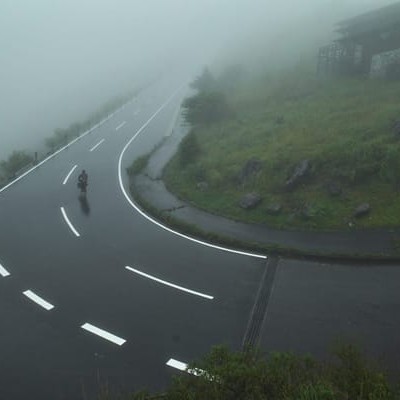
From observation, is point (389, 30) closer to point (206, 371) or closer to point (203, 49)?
point (206, 371)

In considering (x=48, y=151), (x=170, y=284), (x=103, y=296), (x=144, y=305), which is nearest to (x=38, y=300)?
(x=103, y=296)

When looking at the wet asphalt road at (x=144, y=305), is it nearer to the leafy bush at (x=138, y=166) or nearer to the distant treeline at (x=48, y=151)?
the leafy bush at (x=138, y=166)

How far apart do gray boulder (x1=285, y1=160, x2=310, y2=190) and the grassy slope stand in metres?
0.31

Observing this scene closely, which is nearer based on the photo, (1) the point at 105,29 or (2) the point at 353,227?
(2) the point at 353,227

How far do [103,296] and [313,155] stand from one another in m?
11.8

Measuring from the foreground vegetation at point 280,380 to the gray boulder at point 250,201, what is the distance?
1130 cm

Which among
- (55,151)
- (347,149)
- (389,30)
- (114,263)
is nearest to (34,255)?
(114,263)

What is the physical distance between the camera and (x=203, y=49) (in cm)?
10344

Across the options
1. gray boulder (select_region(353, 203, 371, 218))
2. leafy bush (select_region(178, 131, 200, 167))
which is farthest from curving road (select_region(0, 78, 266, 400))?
leafy bush (select_region(178, 131, 200, 167))

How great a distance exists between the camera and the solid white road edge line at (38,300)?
1193 cm

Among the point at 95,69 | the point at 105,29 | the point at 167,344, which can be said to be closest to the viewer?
the point at 167,344

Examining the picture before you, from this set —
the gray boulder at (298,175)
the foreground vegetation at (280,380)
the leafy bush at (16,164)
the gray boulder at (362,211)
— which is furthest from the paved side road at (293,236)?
the leafy bush at (16,164)

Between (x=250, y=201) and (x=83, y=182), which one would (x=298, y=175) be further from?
(x=83, y=182)

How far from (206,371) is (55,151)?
28.4m
